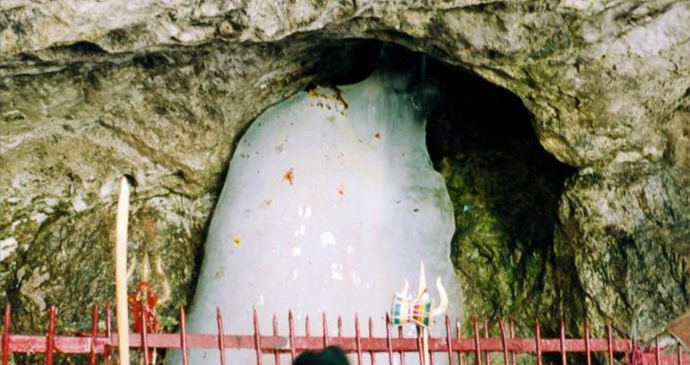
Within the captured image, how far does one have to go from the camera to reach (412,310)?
209 inches

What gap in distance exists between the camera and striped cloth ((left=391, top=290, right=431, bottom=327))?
530 centimetres

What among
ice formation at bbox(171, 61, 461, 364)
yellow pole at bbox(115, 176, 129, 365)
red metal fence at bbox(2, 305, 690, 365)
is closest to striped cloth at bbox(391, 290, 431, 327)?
red metal fence at bbox(2, 305, 690, 365)

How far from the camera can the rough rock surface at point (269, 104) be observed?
5613mm

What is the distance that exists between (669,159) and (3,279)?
4530 mm

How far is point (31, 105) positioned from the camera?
230 inches

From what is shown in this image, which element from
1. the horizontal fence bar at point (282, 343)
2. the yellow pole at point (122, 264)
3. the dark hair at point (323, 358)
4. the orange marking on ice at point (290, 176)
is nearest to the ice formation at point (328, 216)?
the orange marking on ice at point (290, 176)

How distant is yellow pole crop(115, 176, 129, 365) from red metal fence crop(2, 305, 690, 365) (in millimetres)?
546

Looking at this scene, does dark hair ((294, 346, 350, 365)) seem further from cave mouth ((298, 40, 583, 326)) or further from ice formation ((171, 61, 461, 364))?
cave mouth ((298, 40, 583, 326))

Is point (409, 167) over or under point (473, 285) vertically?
over

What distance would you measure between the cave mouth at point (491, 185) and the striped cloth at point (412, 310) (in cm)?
217

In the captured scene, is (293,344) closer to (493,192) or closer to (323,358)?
(323,358)

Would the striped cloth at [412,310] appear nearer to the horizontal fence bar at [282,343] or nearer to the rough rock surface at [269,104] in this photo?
the horizontal fence bar at [282,343]

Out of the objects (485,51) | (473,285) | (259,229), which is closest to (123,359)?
(259,229)

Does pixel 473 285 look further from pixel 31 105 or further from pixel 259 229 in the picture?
pixel 31 105
